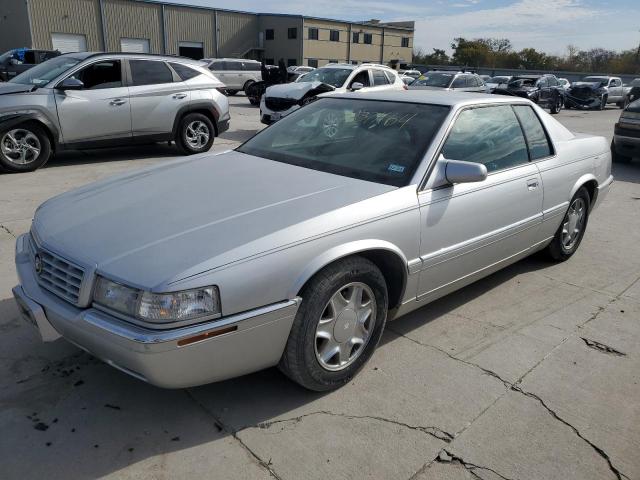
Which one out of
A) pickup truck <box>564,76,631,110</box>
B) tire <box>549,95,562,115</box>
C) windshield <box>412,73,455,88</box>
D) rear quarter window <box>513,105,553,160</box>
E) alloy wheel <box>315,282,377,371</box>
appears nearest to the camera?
alloy wheel <box>315,282,377,371</box>

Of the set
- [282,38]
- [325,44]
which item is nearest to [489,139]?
[282,38]

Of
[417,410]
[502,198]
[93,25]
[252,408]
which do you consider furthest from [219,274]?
[93,25]

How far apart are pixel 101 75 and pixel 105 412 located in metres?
6.92

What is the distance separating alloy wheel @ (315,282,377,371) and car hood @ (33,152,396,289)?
42 cm

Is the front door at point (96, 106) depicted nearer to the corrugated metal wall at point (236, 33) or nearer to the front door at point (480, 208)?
the front door at point (480, 208)

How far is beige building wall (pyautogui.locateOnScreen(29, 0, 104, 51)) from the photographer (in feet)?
129

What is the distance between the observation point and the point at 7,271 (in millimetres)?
4285

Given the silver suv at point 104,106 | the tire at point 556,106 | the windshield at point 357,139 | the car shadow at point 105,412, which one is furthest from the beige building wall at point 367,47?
the car shadow at point 105,412

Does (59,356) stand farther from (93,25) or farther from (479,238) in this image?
(93,25)

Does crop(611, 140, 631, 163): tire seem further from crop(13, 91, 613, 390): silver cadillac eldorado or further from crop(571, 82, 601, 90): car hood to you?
crop(571, 82, 601, 90): car hood

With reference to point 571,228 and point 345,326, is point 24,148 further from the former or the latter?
point 571,228

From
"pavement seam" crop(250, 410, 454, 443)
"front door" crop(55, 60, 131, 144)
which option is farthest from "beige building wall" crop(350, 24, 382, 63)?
"pavement seam" crop(250, 410, 454, 443)

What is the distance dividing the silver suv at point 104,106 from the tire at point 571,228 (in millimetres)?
6519

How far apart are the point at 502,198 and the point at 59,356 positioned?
305 centimetres
